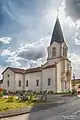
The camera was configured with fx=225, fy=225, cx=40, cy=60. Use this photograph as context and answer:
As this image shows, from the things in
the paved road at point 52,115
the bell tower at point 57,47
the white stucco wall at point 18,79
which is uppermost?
the bell tower at point 57,47

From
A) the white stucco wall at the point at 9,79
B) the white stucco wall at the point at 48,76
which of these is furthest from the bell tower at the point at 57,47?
the white stucco wall at the point at 9,79

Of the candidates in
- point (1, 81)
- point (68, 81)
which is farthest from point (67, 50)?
point (1, 81)

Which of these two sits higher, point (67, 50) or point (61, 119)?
point (67, 50)

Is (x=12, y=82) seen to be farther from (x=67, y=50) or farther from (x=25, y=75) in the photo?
(x=67, y=50)

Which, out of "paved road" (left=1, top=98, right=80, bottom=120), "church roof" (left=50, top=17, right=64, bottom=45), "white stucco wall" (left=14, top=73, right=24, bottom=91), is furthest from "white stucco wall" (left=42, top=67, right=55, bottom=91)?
"paved road" (left=1, top=98, right=80, bottom=120)

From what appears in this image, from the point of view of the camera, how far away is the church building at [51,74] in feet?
176

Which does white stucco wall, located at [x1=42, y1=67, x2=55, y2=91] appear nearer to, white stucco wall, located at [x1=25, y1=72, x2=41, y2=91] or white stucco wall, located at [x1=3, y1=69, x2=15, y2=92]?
white stucco wall, located at [x1=25, y1=72, x2=41, y2=91]

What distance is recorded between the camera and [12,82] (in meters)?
61.8

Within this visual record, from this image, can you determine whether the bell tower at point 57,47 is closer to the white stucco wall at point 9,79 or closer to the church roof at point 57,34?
the church roof at point 57,34

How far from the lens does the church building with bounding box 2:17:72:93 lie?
53.6 meters

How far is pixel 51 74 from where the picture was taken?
176 feet

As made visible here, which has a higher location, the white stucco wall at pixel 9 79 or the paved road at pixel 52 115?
the white stucco wall at pixel 9 79

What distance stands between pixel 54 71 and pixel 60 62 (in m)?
3.11

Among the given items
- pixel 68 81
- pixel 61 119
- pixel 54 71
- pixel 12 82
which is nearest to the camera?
pixel 61 119
